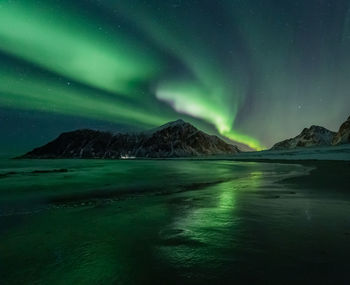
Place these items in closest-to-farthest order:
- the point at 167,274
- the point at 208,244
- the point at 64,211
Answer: the point at 167,274
the point at 208,244
the point at 64,211

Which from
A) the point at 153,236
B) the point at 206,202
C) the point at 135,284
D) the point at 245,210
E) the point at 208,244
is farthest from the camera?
the point at 206,202

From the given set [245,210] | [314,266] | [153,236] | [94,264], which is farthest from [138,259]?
[245,210]

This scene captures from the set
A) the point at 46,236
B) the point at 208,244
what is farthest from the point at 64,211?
the point at 208,244

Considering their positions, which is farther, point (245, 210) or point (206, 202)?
point (206, 202)

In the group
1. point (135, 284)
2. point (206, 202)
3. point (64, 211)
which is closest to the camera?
point (135, 284)

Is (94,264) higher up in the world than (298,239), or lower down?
lower down

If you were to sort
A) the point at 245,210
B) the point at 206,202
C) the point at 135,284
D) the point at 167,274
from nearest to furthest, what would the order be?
the point at 135,284
the point at 167,274
the point at 245,210
the point at 206,202

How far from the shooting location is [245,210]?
731cm

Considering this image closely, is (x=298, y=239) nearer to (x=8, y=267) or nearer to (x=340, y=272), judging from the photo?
(x=340, y=272)

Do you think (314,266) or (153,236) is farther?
(153,236)

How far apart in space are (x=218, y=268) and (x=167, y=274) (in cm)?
86

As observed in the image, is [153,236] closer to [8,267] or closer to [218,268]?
[218,268]

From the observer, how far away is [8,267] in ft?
11.9

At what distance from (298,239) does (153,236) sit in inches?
131
